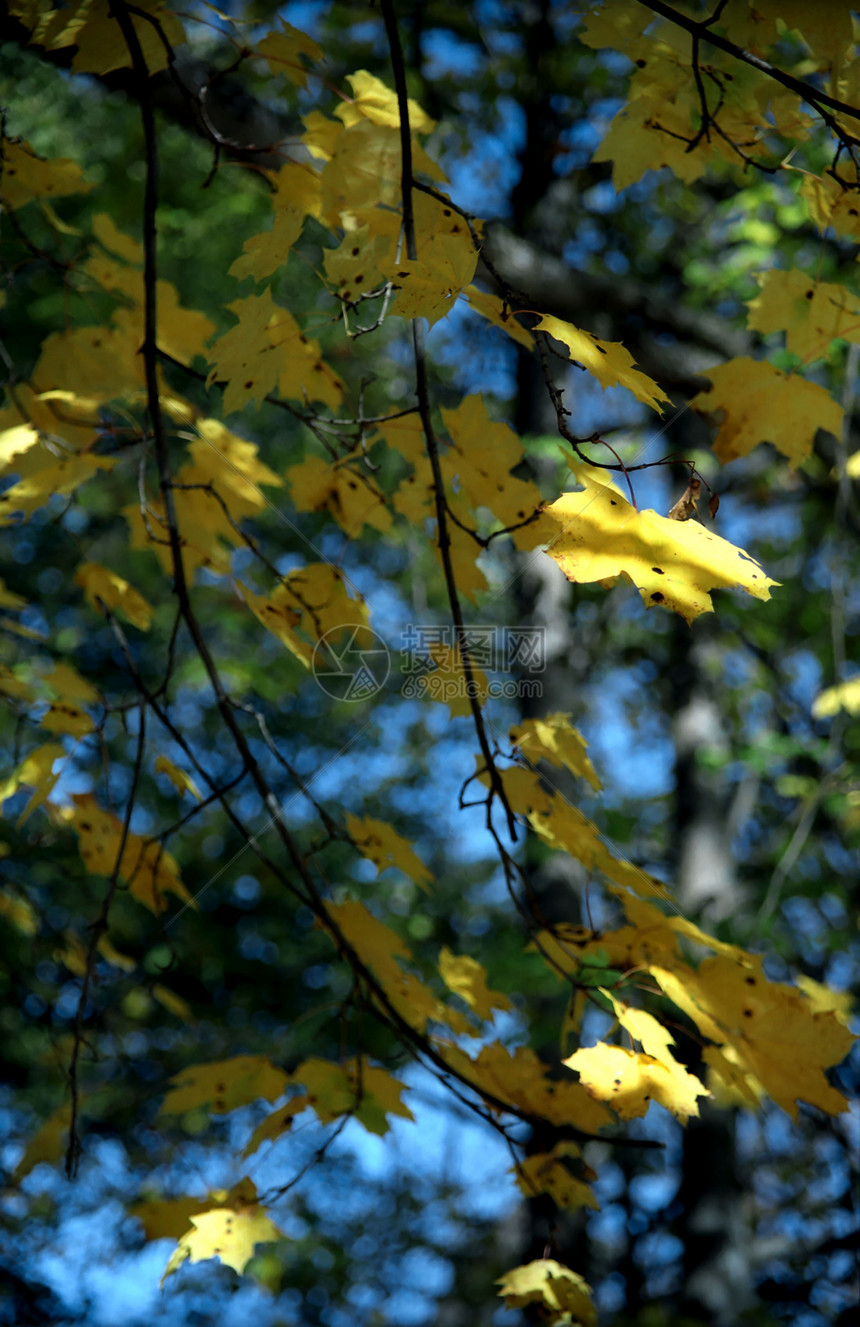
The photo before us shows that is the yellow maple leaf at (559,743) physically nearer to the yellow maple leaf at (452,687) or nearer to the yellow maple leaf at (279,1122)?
the yellow maple leaf at (452,687)

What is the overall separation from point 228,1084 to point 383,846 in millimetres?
412

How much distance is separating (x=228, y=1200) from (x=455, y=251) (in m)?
1.18

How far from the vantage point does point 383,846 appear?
4.46 ft

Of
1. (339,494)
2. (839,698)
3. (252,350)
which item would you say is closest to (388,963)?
(339,494)

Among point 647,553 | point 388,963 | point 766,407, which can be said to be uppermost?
point 766,407

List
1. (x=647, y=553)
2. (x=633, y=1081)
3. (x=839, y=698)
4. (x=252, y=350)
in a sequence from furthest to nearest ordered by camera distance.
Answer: (x=839, y=698)
(x=252, y=350)
(x=633, y=1081)
(x=647, y=553)

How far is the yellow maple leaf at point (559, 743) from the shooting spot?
3.93 ft

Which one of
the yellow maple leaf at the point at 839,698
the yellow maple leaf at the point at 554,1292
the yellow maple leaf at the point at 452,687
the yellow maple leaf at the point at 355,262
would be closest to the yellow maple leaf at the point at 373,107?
the yellow maple leaf at the point at 355,262

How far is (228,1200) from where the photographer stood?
1.23 metres

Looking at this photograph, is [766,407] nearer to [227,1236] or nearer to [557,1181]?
[557,1181]

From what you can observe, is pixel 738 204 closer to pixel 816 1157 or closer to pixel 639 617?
pixel 639 617

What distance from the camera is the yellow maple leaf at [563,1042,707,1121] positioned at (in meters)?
0.98

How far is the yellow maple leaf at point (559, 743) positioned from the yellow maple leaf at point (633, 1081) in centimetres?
34

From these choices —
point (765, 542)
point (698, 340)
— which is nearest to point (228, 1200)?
point (698, 340)
